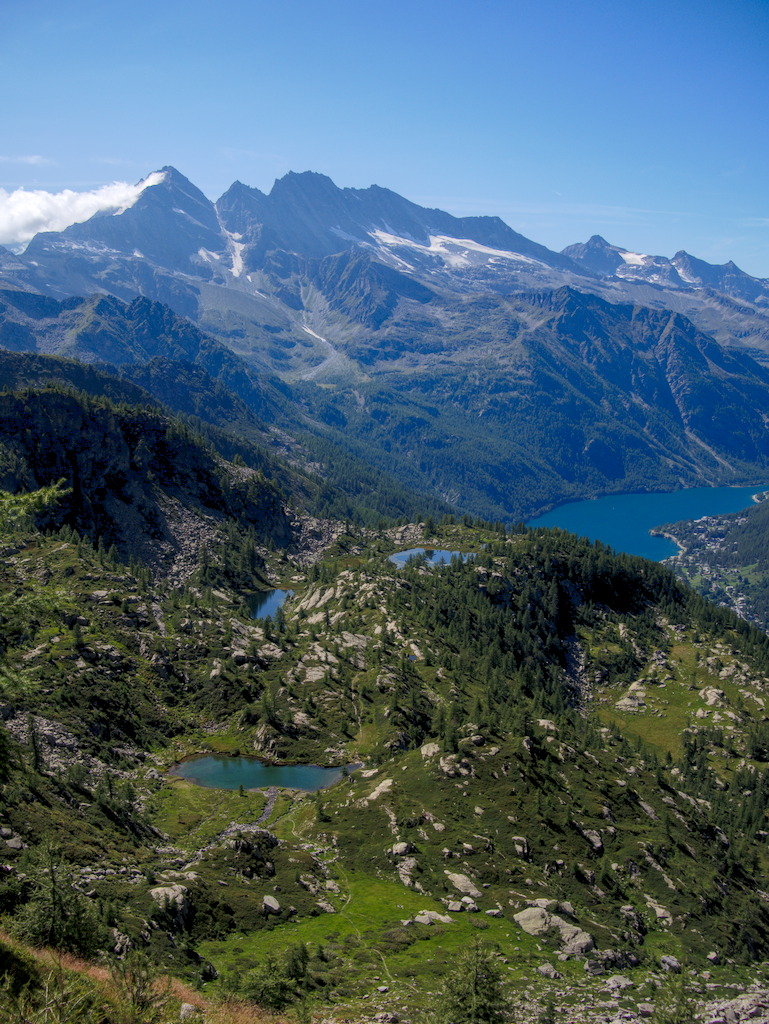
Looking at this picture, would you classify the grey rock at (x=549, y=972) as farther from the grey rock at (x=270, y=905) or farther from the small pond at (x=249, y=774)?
the small pond at (x=249, y=774)

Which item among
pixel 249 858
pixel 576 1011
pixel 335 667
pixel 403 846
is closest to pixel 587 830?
pixel 403 846

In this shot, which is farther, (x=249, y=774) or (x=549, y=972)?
(x=249, y=774)

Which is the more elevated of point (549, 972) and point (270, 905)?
point (549, 972)

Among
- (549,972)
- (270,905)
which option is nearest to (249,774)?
(270,905)

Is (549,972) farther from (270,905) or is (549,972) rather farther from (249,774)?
(249,774)

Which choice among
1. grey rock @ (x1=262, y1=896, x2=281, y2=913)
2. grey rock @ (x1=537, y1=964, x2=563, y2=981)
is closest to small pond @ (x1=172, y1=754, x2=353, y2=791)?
grey rock @ (x1=262, y1=896, x2=281, y2=913)

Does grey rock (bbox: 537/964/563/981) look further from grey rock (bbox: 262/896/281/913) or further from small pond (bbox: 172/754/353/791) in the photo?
small pond (bbox: 172/754/353/791)

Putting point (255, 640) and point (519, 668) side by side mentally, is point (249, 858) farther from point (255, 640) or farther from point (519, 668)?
point (519, 668)

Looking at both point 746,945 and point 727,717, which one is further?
point 727,717
